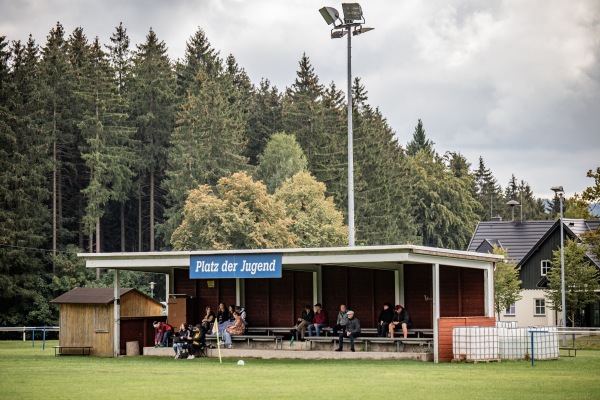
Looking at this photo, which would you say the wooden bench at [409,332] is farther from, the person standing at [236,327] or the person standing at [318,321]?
the person standing at [236,327]

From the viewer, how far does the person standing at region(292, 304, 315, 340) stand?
32500 millimetres

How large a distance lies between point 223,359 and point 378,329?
4468 mm

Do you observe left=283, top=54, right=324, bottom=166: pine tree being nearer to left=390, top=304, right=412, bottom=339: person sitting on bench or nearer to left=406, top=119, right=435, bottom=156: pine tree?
left=406, top=119, right=435, bottom=156: pine tree

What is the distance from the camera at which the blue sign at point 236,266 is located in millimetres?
31375

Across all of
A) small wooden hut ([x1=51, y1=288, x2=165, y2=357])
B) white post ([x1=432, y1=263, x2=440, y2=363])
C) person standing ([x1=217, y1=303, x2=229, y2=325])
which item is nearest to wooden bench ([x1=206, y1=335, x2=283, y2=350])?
person standing ([x1=217, y1=303, x2=229, y2=325])

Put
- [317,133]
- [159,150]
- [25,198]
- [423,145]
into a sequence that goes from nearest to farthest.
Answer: [25,198]
[159,150]
[317,133]
[423,145]

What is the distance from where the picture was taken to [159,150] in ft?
284

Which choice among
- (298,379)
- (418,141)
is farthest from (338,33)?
(418,141)

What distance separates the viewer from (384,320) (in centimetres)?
3120

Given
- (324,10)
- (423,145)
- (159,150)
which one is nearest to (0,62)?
(159,150)

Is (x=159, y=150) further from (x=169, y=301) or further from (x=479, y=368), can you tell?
(x=479, y=368)

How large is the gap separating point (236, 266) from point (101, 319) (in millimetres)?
5190

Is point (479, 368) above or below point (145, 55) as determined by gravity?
below

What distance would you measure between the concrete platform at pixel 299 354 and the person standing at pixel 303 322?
0.61m
